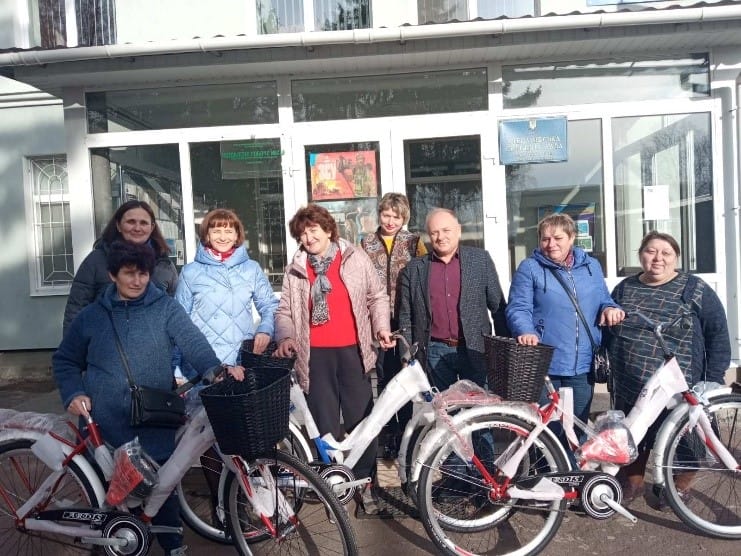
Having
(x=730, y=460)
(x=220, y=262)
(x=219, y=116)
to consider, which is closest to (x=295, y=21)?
(x=219, y=116)

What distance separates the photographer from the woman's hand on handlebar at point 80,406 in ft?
9.43

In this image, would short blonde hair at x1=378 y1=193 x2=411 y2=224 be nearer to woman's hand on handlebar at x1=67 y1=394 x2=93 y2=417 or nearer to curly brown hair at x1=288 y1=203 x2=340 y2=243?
curly brown hair at x1=288 y1=203 x2=340 y2=243

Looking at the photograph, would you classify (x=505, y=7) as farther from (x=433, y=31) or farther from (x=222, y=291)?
(x=222, y=291)

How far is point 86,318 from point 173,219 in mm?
3580

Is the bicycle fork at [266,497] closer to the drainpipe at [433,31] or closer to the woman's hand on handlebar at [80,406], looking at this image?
the woman's hand on handlebar at [80,406]

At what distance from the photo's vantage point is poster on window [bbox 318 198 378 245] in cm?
614

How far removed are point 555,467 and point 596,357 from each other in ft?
2.38

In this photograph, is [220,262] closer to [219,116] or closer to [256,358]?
[256,358]

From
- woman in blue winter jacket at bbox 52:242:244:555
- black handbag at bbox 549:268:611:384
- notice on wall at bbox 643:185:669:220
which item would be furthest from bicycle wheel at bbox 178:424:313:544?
notice on wall at bbox 643:185:669:220

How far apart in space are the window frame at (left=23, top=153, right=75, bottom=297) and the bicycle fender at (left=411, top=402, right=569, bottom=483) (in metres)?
6.78

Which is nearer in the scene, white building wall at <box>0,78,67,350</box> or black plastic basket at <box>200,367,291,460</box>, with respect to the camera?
black plastic basket at <box>200,367,291,460</box>

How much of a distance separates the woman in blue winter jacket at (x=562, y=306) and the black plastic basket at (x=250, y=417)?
147cm

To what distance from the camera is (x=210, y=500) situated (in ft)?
11.8

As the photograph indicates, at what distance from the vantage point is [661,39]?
5.39m
